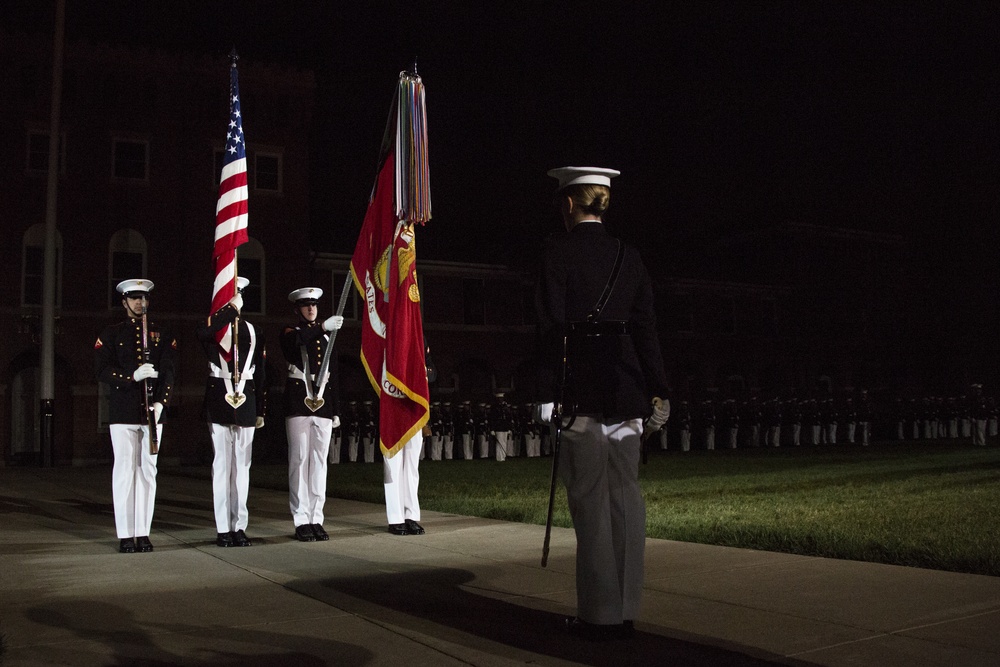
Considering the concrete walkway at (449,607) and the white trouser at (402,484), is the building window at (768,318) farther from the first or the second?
the concrete walkway at (449,607)

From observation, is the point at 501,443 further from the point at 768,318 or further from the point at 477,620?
the point at 477,620

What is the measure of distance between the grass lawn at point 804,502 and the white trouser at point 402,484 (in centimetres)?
137

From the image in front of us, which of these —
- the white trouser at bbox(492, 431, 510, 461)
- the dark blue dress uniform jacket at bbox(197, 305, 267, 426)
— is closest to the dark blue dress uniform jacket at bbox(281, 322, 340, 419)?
the dark blue dress uniform jacket at bbox(197, 305, 267, 426)

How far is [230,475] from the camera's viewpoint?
8.38m

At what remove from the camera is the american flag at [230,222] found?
8.77 metres

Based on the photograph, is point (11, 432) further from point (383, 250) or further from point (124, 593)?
point (124, 593)

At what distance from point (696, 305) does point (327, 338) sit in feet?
115

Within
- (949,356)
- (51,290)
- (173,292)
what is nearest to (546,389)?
(51,290)

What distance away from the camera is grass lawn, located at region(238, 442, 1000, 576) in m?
7.12

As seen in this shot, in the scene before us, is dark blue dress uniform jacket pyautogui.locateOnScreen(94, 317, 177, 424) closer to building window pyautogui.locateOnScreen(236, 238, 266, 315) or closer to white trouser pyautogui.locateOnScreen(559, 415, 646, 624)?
white trouser pyautogui.locateOnScreen(559, 415, 646, 624)

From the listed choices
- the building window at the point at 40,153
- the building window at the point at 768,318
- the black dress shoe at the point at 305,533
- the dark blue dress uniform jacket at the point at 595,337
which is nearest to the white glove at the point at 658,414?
the dark blue dress uniform jacket at the point at 595,337

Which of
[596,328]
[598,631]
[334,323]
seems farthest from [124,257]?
[598,631]

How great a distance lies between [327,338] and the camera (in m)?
9.09

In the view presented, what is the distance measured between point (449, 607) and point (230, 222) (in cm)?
519
